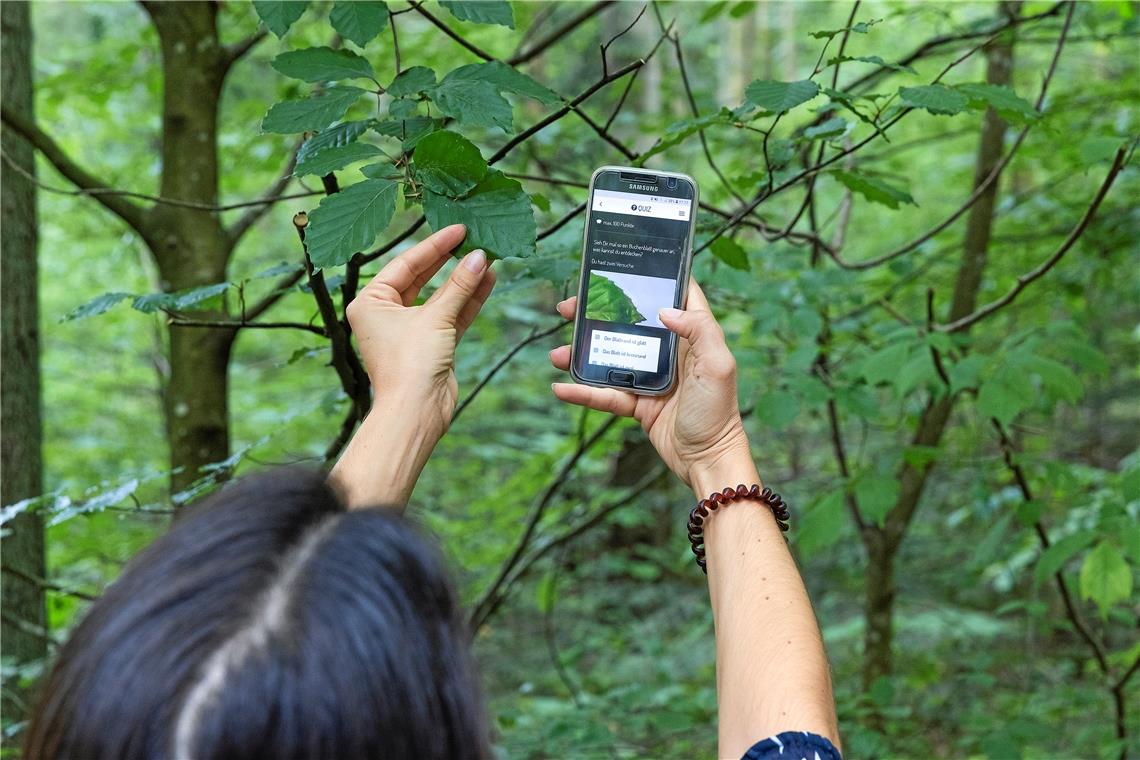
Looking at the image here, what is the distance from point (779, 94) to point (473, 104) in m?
0.49

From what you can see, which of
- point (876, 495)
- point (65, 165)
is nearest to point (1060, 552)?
point (876, 495)

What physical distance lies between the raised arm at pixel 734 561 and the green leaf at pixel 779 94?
29cm

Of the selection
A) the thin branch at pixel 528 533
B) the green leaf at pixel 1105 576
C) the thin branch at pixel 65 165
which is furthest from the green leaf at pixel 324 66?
the green leaf at pixel 1105 576

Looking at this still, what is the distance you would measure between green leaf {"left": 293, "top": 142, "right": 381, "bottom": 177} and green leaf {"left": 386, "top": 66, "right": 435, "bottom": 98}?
9 cm

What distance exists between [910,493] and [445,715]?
3.00 meters

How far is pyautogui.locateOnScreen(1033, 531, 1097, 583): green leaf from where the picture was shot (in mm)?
2199

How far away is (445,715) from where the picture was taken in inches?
26.6

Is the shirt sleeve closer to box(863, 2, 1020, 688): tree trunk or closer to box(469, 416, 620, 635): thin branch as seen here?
box(469, 416, 620, 635): thin branch

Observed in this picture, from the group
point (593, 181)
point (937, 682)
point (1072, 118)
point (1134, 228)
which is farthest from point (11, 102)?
point (937, 682)

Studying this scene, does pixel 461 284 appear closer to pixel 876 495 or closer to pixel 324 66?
pixel 324 66

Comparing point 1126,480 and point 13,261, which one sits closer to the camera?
point 1126,480

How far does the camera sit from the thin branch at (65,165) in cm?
204

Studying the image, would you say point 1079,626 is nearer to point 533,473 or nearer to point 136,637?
point 533,473

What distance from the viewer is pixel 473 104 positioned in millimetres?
1171
